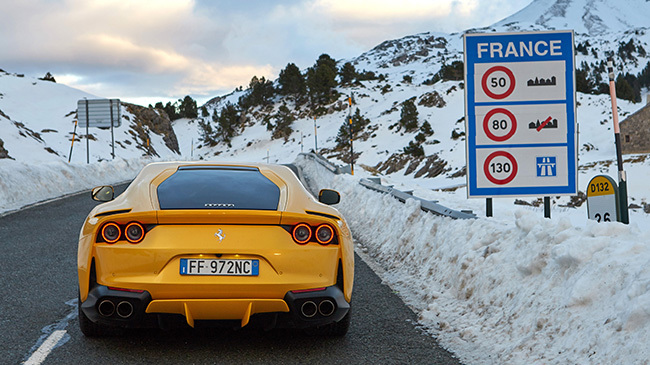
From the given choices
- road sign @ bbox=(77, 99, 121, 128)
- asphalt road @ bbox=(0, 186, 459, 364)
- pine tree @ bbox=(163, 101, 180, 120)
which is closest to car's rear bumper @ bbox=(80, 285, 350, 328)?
asphalt road @ bbox=(0, 186, 459, 364)

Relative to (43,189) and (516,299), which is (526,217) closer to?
(516,299)

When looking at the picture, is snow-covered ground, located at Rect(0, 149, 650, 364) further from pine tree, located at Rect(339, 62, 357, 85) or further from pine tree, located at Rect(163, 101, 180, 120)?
pine tree, located at Rect(163, 101, 180, 120)

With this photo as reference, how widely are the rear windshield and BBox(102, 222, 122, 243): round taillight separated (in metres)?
0.34

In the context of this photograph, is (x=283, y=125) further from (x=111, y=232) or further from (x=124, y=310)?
(x=124, y=310)

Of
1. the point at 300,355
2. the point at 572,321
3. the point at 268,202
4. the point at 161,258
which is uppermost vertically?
the point at 268,202

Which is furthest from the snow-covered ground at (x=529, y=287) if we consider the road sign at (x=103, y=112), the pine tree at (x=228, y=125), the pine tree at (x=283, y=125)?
the pine tree at (x=228, y=125)

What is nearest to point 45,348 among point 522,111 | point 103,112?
point 522,111

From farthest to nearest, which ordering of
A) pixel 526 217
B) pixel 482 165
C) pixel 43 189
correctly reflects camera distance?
pixel 43 189 → pixel 482 165 → pixel 526 217

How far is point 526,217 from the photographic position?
18.1 feet

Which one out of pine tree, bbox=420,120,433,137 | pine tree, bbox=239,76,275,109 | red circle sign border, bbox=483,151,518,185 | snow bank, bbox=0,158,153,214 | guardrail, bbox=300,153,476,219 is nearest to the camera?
guardrail, bbox=300,153,476,219

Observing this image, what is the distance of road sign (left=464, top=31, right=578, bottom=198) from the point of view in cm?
807

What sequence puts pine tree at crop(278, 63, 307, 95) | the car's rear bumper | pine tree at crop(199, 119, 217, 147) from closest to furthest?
the car's rear bumper
pine tree at crop(199, 119, 217, 147)
pine tree at crop(278, 63, 307, 95)

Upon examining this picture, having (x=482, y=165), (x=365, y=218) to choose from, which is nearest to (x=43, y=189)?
(x=365, y=218)

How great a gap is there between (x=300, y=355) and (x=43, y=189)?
53.3 feet
